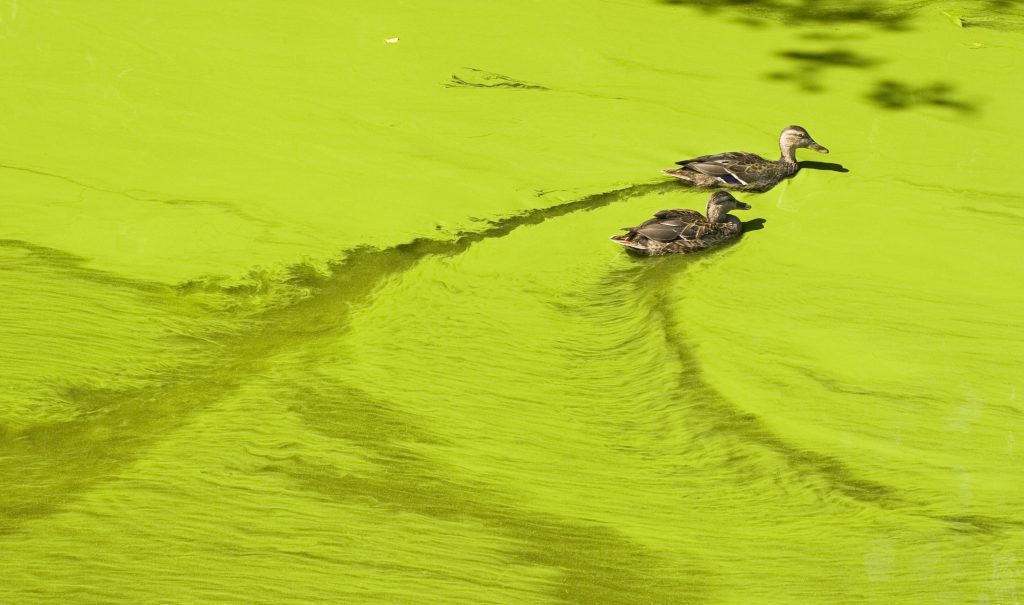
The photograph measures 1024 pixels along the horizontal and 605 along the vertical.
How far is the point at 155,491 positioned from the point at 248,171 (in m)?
2.33

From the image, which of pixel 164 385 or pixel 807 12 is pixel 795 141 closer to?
pixel 807 12

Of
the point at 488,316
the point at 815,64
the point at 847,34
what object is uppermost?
the point at 847,34

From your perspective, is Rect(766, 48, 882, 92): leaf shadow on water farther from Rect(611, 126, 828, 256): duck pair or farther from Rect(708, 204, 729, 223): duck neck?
Rect(708, 204, 729, 223): duck neck

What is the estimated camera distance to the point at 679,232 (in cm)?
432

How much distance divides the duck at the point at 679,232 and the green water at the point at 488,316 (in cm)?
7

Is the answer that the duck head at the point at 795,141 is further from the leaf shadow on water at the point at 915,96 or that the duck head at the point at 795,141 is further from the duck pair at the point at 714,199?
the leaf shadow on water at the point at 915,96

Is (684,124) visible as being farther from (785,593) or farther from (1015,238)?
(785,593)

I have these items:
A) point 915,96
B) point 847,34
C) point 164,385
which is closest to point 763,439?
point 164,385

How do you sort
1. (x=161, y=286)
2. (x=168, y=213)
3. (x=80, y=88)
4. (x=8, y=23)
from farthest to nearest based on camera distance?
(x=8, y=23)
(x=80, y=88)
(x=168, y=213)
(x=161, y=286)

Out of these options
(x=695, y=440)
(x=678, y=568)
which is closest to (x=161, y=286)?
(x=695, y=440)

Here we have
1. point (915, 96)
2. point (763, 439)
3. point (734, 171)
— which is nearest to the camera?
point (763, 439)

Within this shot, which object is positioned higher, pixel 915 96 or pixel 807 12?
pixel 807 12

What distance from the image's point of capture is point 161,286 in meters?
3.82

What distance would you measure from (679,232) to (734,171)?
73 cm
